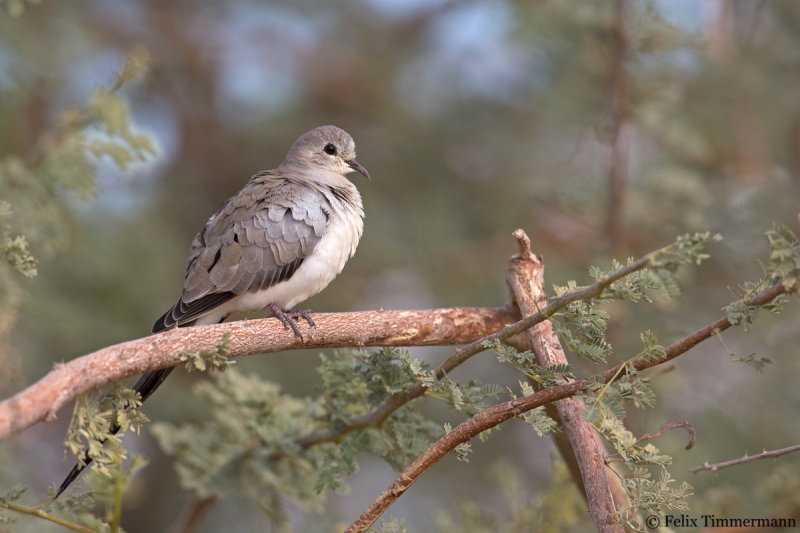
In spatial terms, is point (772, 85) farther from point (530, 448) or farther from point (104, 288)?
point (104, 288)

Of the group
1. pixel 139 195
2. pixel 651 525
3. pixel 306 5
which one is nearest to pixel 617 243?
pixel 651 525

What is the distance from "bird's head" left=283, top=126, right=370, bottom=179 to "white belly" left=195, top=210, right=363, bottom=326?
0.72m

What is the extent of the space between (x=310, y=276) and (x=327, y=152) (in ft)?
3.61

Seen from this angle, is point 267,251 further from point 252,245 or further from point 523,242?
point 523,242

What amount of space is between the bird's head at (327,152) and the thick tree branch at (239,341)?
1.80 m

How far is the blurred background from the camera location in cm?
605

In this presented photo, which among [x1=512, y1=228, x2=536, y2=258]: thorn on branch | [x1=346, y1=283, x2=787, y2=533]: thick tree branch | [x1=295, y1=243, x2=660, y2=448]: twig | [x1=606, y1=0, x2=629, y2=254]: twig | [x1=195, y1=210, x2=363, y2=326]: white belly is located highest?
[x1=606, y1=0, x2=629, y2=254]: twig

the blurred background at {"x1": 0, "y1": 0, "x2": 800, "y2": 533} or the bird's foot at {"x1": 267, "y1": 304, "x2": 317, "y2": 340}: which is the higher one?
the blurred background at {"x1": 0, "y1": 0, "x2": 800, "y2": 533}

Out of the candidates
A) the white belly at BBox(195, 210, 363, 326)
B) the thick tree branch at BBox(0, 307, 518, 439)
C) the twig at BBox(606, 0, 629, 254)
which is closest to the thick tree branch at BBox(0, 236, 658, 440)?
the thick tree branch at BBox(0, 307, 518, 439)

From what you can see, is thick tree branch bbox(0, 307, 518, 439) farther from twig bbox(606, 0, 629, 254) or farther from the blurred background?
twig bbox(606, 0, 629, 254)

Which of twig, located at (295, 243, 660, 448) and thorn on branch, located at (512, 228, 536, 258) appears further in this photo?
thorn on branch, located at (512, 228, 536, 258)

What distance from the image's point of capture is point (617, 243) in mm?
6156

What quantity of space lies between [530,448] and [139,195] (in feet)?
14.8

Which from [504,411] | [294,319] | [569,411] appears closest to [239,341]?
[294,319]
